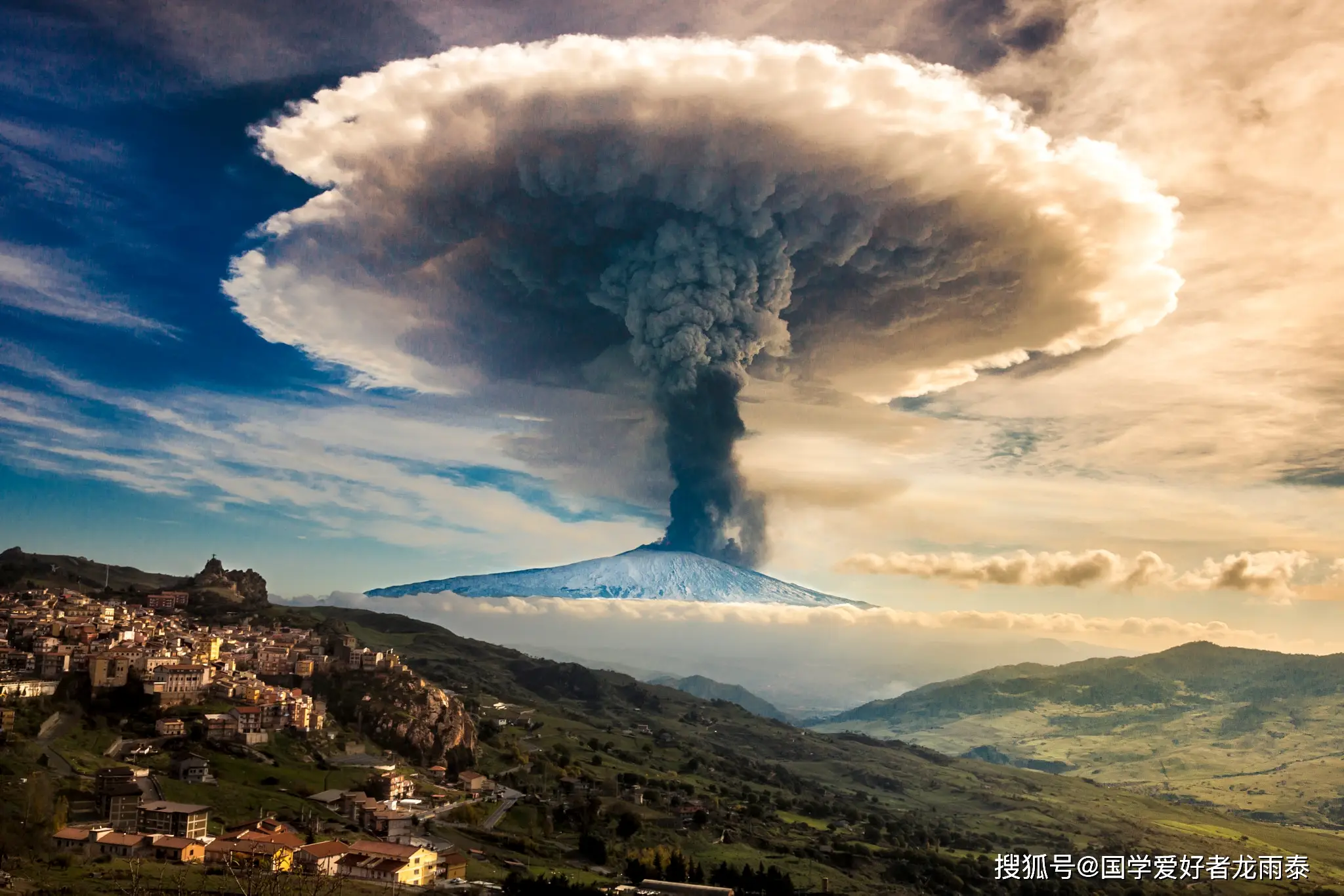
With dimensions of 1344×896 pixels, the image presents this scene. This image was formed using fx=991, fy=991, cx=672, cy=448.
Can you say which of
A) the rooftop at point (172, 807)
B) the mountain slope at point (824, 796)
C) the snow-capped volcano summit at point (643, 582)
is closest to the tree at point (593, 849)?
the mountain slope at point (824, 796)

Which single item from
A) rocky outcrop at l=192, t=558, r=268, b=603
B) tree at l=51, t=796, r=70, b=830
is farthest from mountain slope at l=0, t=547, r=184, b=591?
tree at l=51, t=796, r=70, b=830

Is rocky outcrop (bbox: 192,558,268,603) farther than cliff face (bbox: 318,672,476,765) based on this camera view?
Yes

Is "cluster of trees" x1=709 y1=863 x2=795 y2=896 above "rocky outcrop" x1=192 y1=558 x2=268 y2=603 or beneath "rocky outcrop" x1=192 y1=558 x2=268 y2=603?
beneath

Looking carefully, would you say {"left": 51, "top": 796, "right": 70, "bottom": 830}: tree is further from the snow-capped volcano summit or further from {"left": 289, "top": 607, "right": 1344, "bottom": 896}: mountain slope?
the snow-capped volcano summit

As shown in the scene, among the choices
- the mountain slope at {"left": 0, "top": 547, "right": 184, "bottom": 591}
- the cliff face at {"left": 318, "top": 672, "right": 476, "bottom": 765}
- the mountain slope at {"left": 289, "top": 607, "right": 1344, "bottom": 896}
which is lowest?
the mountain slope at {"left": 289, "top": 607, "right": 1344, "bottom": 896}

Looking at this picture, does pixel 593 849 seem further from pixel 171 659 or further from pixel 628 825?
pixel 171 659

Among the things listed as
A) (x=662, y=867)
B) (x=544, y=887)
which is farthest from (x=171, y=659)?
(x=662, y=867)
